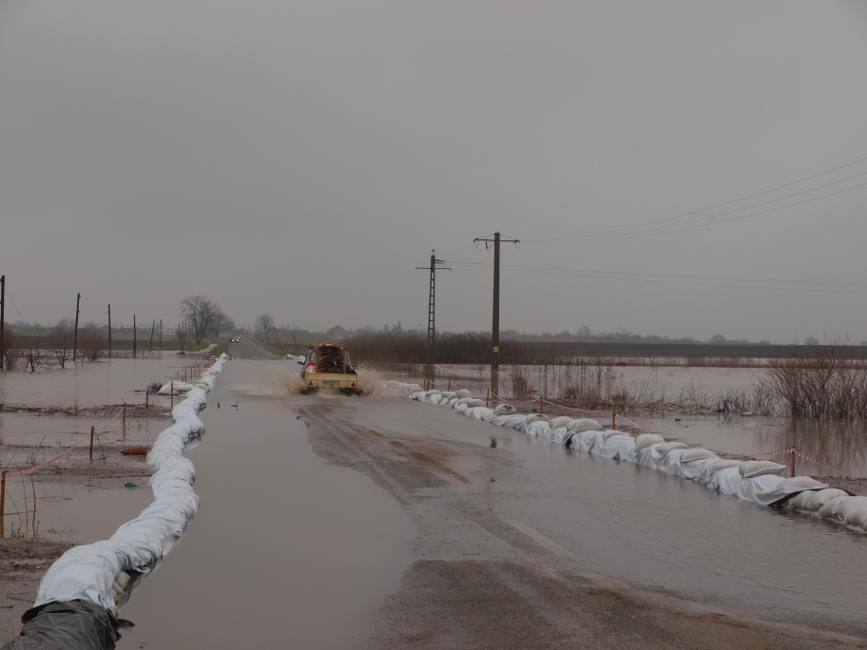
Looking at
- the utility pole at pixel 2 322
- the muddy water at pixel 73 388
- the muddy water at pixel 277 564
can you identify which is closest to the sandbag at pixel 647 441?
the muddy water at pixel 277 564

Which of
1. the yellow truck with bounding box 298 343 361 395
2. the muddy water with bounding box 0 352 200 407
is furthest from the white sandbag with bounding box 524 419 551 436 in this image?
the muddy water with bounding box 0 352 200 407

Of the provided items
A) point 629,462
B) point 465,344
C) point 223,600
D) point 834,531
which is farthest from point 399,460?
point 465,344

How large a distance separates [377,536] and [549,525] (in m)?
2.08

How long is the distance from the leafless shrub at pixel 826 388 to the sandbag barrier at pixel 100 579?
2466 cm

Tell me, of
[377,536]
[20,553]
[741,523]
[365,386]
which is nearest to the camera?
[20,553]

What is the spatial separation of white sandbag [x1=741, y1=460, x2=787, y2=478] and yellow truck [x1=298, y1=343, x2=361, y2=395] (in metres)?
23.4

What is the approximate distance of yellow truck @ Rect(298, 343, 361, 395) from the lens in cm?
3472

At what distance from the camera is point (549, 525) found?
32.7ft

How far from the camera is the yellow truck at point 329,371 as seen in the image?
3472cm

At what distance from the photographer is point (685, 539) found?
9.48m

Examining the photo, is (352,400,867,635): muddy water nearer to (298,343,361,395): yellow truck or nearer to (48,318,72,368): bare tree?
(298,343,361,395): yellow truck

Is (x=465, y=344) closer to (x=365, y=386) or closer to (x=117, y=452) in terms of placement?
(x=365, y=386)

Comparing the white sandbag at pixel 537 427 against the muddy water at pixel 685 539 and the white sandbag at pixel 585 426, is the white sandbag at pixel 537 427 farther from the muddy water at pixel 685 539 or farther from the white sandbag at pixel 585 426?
the muddy water at pixel 685 539

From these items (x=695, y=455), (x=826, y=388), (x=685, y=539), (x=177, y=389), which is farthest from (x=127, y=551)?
(x=826, y=388)
